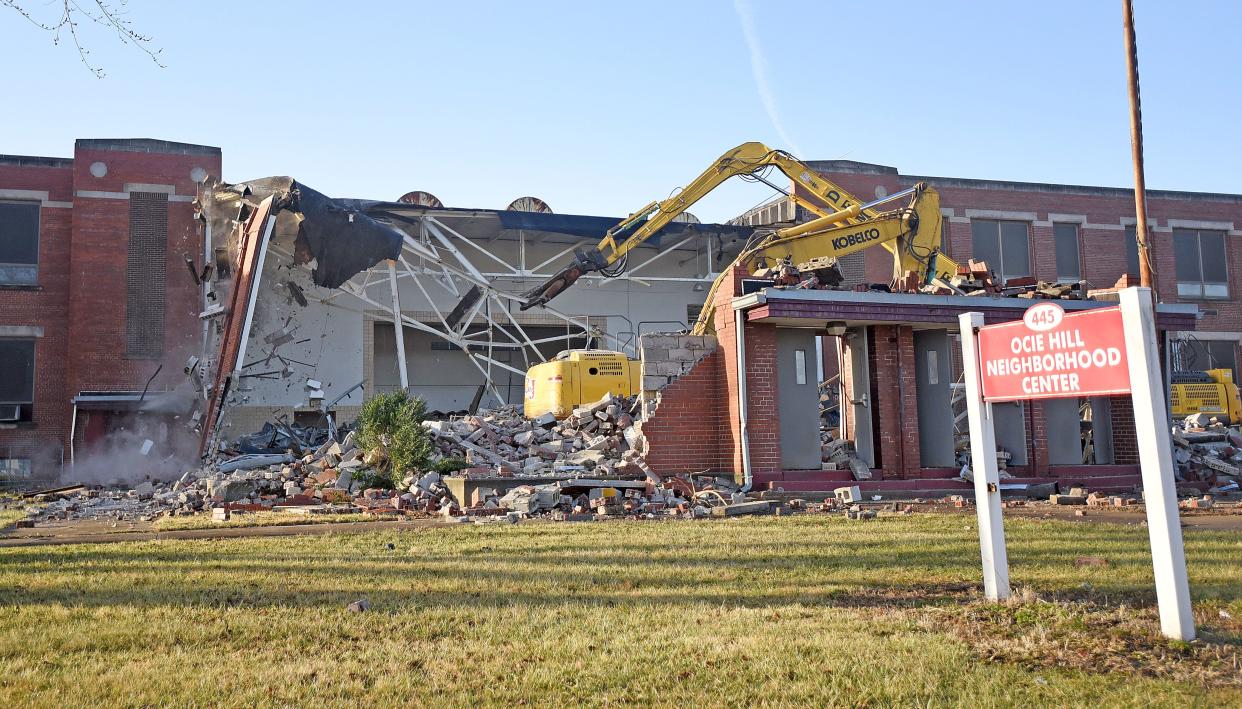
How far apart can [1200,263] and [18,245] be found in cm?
4144

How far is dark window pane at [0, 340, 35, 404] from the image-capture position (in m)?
29.6

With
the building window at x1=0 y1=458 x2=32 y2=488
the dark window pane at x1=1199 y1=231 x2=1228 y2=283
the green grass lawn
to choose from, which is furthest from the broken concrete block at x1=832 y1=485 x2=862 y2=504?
the dark window pane at x1=1199 y1=231 x2=1228 y2=283

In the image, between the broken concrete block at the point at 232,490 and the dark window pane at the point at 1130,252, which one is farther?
the dark window pane at the point at 1130,252

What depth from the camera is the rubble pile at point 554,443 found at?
660 inches

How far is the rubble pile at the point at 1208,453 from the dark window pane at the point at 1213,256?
19225 mm

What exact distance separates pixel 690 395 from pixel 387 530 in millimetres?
6860

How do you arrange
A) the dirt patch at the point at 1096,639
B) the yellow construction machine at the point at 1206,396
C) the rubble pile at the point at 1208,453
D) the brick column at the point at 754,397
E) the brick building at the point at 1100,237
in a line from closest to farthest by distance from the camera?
the dirt patch at the point at 1096,639 < the brick column at the point at 754,397 < the rubble pile at the point at 1208,453 < the yellow construction machine at the point at 1206,396 < the brick building at the point at 1100,237

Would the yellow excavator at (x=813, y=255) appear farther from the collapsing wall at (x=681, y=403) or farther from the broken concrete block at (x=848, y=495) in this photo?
the broken concrete block at (x=848, y=495)

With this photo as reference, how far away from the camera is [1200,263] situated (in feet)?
130

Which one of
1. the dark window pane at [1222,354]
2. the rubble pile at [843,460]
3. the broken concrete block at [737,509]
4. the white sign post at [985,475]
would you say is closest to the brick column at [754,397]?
the rubble pile at [843,460]

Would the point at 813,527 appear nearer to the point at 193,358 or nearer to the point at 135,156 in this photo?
the point at 193,358

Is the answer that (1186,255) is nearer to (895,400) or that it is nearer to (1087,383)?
(895,400)

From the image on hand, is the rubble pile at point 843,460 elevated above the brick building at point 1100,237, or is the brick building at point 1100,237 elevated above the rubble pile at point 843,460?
the brick building at point 1100,237

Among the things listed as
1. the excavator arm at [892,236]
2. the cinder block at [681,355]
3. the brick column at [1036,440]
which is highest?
the excavator arm at [892,236]
